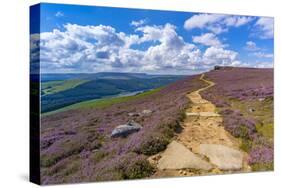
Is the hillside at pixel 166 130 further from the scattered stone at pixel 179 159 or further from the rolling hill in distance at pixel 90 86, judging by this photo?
the rolling hill in distance at pixel 90 86

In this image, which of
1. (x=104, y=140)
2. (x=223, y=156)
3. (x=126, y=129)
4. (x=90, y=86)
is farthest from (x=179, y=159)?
(x=90, y=86)

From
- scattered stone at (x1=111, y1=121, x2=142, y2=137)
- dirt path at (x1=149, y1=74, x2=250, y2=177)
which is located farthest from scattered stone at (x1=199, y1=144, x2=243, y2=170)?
scattered stone at (x1=111, y1=121, x2=142, y2=137)

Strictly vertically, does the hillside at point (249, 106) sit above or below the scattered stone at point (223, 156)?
above

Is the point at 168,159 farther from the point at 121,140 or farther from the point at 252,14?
the point at 252,14

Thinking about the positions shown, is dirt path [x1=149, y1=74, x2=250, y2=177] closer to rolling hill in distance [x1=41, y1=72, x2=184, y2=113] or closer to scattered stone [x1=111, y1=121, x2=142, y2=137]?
scattered stone [x1=111, y1=121, x2=142, y2=137]

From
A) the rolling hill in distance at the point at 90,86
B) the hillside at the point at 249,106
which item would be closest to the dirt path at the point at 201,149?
the hillside at the point at 249,106

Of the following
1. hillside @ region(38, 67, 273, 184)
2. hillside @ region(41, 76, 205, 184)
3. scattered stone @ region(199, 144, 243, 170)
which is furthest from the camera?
scattered stone @ region(199, 144, 243, 170)

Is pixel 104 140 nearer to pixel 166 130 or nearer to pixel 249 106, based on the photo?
pixel 166 130
